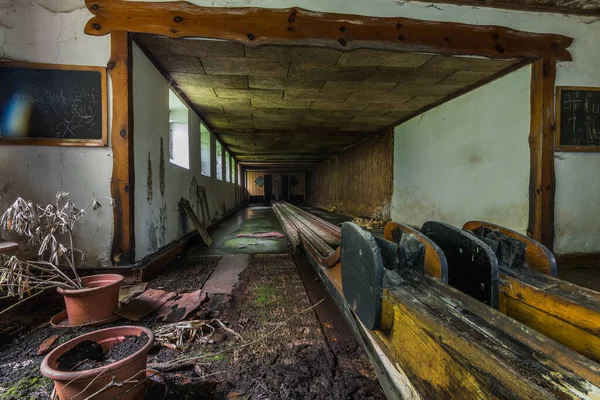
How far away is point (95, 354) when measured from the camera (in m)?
1.03

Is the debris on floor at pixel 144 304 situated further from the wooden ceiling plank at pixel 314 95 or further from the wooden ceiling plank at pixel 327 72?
the wooden ceiling plank at pixel 314 95

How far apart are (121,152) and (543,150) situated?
4068 mm

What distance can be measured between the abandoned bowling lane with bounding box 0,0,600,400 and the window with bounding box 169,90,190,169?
0.04m

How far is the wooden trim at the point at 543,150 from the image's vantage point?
283 cm

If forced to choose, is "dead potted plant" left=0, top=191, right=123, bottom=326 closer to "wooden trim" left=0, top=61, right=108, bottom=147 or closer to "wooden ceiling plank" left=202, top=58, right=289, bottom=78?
"wooden trim" left=0, top=61, right=108, bottom=147

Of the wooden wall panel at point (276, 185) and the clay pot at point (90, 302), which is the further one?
the wooden wall panel at point (276, 185)

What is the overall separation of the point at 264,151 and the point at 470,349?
949 cm

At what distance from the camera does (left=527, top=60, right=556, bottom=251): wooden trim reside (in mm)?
2828

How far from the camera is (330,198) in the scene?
12.0 metres

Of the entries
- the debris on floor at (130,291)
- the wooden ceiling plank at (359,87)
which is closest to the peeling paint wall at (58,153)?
the debris on floor at (130,291)

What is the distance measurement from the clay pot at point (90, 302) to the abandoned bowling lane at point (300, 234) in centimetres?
1

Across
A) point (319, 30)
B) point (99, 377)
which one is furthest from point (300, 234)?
point (99, 377)

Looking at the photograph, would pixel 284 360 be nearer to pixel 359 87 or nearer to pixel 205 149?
pixel 359 87

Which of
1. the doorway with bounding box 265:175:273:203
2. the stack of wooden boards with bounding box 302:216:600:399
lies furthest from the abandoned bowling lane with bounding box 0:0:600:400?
the doorway with bounding box 265:175:273:203
